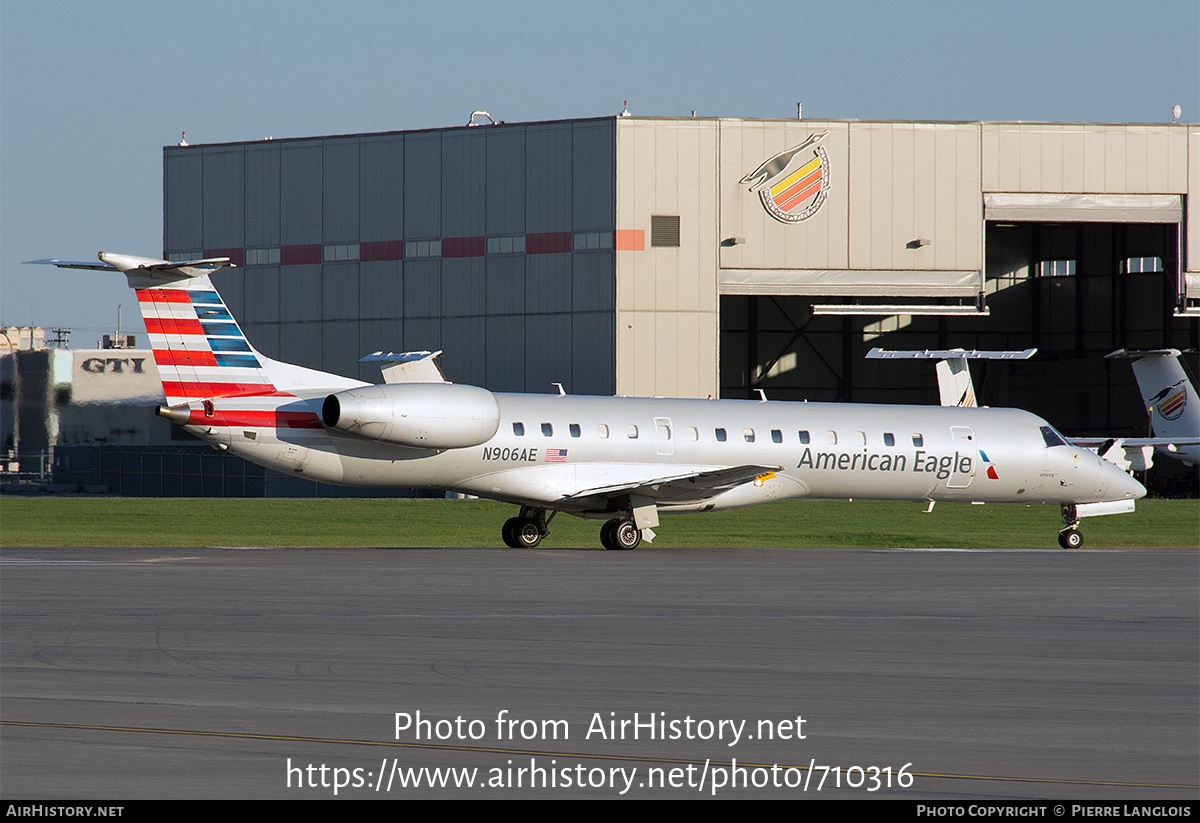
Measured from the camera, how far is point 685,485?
2542cm

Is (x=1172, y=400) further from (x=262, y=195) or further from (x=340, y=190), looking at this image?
(x=262, y=195)

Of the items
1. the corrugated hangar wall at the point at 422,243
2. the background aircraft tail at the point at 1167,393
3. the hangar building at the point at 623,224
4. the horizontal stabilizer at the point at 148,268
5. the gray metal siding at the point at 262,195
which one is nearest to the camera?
the horizontal stabilizer at the point at 148,268

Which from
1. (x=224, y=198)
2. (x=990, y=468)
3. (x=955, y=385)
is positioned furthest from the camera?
(x=224, y=198)

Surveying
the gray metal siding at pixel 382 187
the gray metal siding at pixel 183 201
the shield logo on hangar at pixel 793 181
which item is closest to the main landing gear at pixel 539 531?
the shield logo on hangar at pixel 793 181

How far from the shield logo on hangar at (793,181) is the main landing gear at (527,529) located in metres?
21.9

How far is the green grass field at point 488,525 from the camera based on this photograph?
31.3 m

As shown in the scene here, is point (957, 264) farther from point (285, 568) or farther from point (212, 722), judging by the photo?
point (212, 722)

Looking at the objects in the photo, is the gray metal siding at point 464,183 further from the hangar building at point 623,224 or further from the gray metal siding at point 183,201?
the gray metal siding at point 183,201

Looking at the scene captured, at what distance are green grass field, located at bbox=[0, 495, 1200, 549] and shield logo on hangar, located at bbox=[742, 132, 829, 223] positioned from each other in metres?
9.23

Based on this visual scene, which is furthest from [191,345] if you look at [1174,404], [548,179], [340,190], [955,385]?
[1174,404]

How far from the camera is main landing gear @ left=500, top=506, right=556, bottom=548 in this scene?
87.2 feet

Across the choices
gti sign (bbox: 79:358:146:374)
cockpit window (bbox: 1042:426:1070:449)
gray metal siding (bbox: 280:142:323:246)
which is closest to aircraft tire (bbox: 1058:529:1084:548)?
cockpit window (bbox: 1042:426:1070:449)

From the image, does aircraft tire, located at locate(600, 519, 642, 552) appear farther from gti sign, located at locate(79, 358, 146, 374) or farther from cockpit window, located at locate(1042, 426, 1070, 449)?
gti sign, located at locate(79, 358, 146, 374)

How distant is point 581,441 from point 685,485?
1.95 metres
